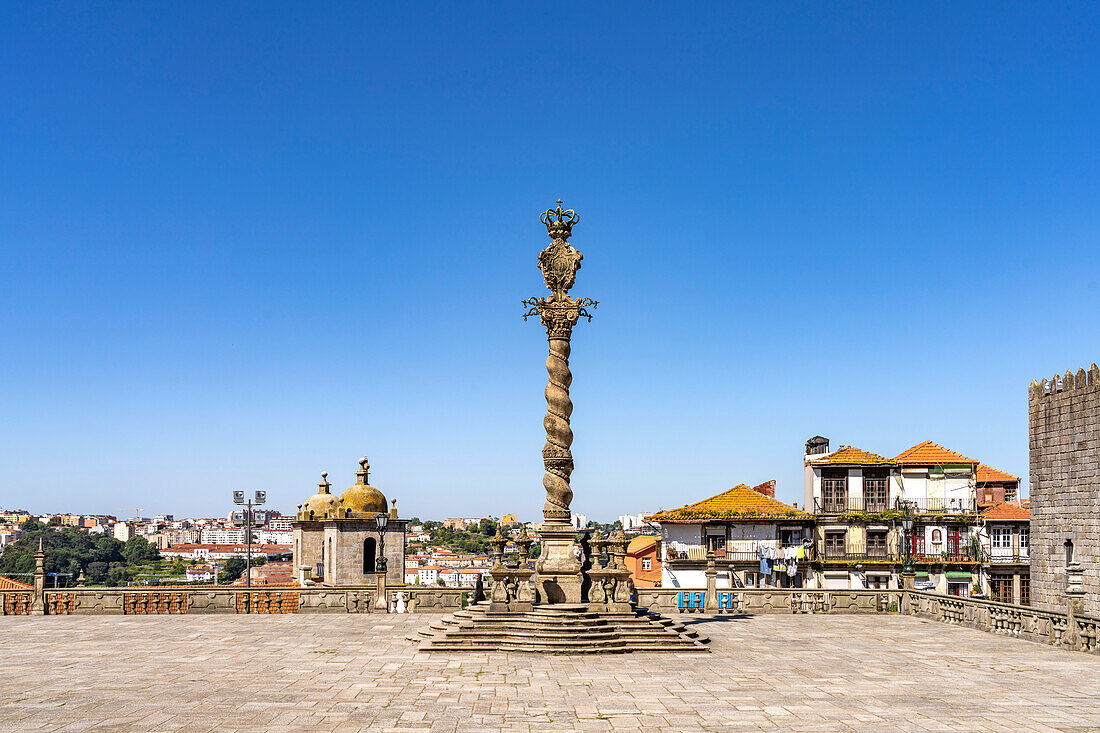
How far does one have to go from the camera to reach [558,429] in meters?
23.7

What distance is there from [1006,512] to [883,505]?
6.07 meters

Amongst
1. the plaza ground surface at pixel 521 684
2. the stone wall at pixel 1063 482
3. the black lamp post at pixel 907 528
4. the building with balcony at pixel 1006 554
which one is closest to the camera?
the plaza ground surface at pixel 521 684

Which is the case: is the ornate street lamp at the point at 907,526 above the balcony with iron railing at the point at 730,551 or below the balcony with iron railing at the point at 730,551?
above

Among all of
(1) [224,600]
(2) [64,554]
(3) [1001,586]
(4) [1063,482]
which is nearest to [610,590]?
(1) [224,600]

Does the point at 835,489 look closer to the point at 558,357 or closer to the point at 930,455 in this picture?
the point at 930,455

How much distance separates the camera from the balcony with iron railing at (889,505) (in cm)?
4834

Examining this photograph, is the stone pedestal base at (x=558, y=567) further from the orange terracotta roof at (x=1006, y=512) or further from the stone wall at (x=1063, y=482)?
the orange terracotta roof at (x=1006, y=512)

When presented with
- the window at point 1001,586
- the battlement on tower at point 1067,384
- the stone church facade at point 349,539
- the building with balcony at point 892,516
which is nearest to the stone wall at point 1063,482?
the battlement on tower at point 1067,384

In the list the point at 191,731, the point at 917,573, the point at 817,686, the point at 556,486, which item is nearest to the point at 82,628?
the point at 556,486

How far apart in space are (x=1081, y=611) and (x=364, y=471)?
25387 millimetres

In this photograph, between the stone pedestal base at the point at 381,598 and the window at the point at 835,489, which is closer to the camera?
the stone pedestal base at the point at 381,598

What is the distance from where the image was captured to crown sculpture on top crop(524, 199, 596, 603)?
23141 millimetres

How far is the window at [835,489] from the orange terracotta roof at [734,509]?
1.71 m

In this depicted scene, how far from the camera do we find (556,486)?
23.7 metres
